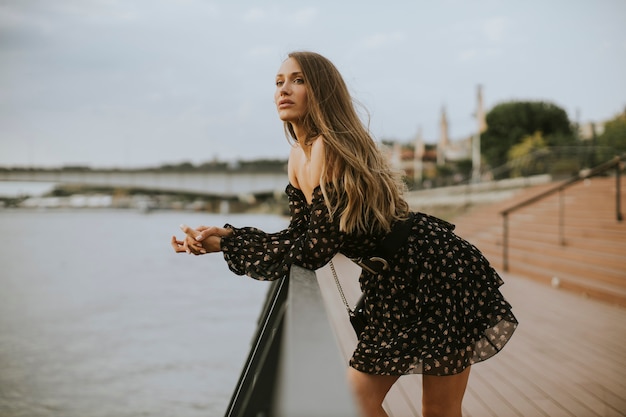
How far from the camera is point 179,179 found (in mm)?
45500

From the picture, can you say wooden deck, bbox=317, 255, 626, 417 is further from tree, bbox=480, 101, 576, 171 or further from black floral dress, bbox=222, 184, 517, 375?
tree, bbox=480, 101, 576, 171

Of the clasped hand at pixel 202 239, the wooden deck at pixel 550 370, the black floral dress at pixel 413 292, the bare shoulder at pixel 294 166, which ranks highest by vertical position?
the bare shoulder at pixel 294 166

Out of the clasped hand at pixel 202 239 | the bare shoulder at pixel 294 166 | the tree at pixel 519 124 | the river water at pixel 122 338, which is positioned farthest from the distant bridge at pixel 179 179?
the clasped hand at pixel 202 239

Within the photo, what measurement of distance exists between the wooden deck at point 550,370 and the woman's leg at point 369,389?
69.6 inches

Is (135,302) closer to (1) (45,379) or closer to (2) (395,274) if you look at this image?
(1) (45,379)

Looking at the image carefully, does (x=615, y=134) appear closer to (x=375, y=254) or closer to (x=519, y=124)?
(x=519, y=124)


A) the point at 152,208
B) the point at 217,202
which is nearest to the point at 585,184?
the point at 217,202

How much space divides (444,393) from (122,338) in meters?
13.0

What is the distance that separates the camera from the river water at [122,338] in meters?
9.52

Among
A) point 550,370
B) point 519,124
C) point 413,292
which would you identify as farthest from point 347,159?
point 519,124

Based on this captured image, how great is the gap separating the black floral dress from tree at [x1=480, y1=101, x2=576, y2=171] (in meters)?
48.2

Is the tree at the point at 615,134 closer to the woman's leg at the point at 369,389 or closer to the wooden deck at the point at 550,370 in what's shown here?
the wooden deck at the point at 550,370

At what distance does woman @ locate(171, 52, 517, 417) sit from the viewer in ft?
6.14

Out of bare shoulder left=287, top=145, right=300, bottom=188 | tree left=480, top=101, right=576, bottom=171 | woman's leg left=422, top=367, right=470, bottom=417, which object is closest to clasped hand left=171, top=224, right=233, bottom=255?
bare shoulder left=287, top=145, right=300, bottom=188
